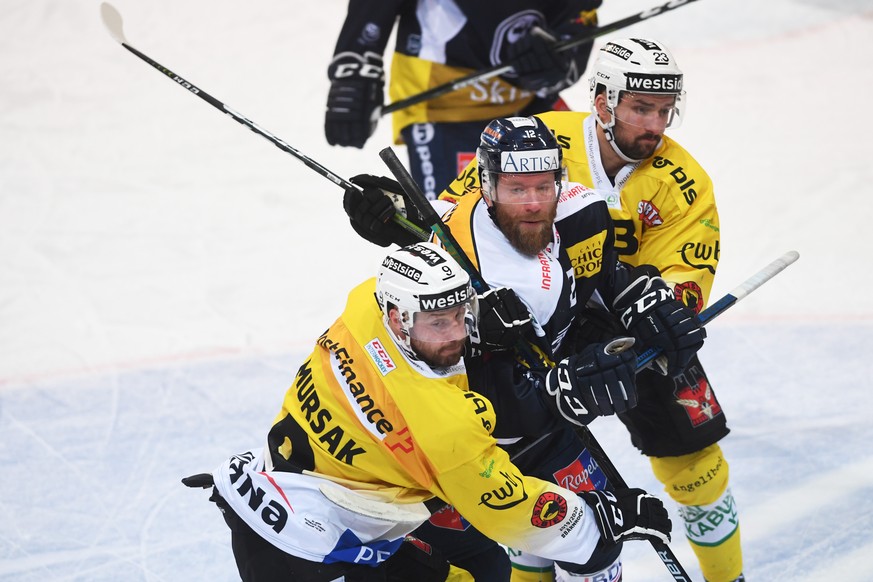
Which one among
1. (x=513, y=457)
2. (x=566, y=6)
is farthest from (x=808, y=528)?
(x=566, y=6)

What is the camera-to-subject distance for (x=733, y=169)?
573 cm

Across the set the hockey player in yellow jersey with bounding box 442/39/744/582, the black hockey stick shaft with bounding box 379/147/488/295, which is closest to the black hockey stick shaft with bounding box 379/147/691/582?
the black hockey stick shaft with bounding box 379/147/488/295

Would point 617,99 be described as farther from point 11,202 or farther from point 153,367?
point 11,202

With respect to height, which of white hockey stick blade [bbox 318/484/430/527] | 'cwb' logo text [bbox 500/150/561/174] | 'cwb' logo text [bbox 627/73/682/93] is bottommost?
white hockey stick blade [bbox 318/484/430/527]

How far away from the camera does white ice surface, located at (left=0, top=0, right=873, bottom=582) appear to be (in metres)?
3.71

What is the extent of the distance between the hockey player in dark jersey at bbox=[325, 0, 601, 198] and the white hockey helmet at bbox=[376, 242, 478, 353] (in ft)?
5.54

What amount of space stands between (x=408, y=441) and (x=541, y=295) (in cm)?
52

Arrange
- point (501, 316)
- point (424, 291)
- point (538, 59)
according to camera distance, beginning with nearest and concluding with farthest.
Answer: point (424, 291)
point (501, 316)
point (538, 59)

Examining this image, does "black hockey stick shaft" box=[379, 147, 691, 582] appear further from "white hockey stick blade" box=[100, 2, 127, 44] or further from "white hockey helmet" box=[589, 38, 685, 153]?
"white hockey stick blade" box=[100, 2, 127, 44]

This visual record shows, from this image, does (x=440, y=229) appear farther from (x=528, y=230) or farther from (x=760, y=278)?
(x=760, y=278)

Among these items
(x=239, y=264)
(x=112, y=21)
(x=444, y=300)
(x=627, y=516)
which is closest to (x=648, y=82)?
(x=444, y=300)

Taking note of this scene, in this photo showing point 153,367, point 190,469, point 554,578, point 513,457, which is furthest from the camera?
point 153,367

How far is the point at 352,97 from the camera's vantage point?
4.11 meters

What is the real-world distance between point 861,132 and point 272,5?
11.2 ft
